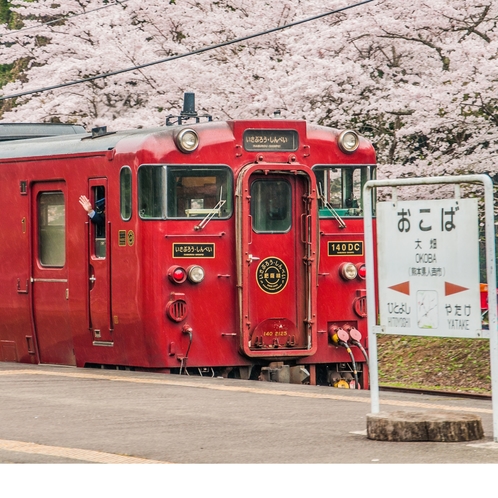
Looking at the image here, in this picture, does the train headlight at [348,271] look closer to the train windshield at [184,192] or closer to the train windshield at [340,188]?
the train windshield at [340,188]

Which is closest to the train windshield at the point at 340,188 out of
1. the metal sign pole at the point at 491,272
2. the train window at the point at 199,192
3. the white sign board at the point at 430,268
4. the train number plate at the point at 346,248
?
the train number plate at the point at 346,248

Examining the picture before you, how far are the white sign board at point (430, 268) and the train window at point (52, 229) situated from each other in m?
6.45

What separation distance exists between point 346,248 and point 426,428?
5655mm

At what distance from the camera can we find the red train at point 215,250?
13.0 m

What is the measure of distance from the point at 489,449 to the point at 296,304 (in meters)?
5.81

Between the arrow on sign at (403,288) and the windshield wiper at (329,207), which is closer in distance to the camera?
the arrow on sign at (403,288)

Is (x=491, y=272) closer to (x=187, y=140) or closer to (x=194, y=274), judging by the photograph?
(x=194, y=274)

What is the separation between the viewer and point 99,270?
13.6 metres

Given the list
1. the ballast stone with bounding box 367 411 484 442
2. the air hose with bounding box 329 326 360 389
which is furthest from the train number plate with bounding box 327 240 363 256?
the ballast stone with bounding box 367 411 484 442

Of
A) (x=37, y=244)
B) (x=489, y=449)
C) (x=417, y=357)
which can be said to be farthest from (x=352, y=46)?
(x=489, y=449)

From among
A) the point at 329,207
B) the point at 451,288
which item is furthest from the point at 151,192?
the point at 451,288

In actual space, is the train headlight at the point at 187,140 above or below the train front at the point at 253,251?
above

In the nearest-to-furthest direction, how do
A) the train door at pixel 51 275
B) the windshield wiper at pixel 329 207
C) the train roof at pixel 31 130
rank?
the windshield wiper at pixel 329 207 < the train door at pixel 51 275 < the train roof at pixel 31 130

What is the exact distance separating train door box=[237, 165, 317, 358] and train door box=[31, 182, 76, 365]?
221 cm
